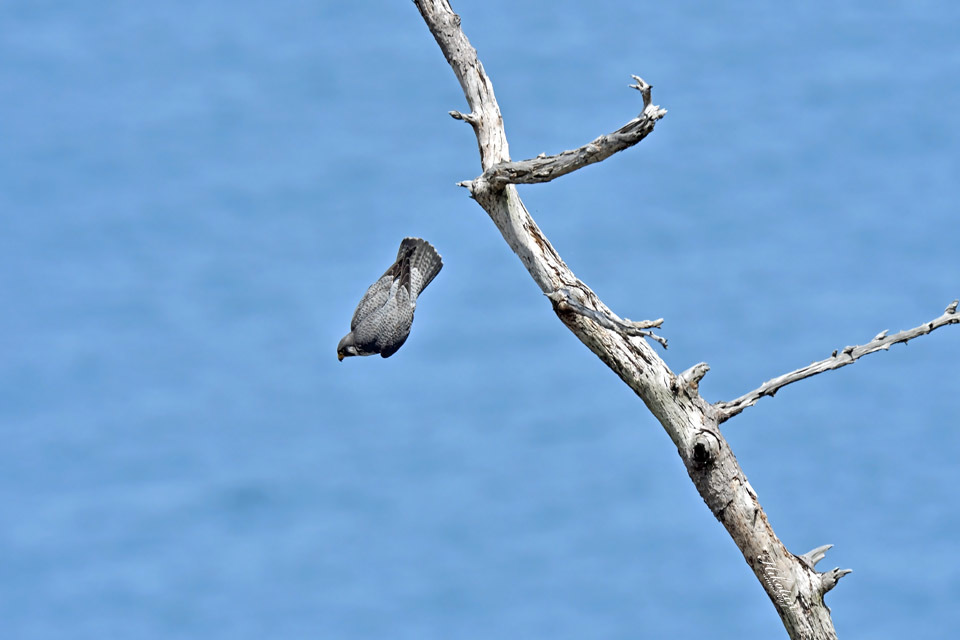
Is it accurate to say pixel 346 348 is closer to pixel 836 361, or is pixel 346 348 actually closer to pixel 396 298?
pixel 396 298

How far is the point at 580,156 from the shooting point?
24.2 ft

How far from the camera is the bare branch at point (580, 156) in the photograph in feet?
22.9

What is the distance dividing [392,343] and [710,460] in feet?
16.4

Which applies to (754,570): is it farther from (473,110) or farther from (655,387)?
(473,110)

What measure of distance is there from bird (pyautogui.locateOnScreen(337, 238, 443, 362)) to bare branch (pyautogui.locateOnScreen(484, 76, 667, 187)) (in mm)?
3976

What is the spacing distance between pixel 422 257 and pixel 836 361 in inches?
213

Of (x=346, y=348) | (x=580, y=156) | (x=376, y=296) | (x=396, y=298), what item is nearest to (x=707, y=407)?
(x=580, y=156)

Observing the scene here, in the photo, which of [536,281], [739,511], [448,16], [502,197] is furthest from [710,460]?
[448,16]

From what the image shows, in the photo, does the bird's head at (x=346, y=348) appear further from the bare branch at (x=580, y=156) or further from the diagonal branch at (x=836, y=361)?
the diagonal branch at (x=836, y=361)

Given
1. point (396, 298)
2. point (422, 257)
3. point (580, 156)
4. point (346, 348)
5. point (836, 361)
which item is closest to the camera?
point (580, 156)

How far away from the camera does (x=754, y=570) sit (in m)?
8.10

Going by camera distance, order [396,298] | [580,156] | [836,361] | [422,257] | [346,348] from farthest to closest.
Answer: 1. [346,348]
2. [422,257]
3. [396,298]
4. [836,361]
5. [580,156]

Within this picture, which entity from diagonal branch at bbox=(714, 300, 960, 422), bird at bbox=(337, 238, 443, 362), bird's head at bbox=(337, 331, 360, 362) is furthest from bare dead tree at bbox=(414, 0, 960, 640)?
bird's head at bbox=(337, 331, 360, 362)

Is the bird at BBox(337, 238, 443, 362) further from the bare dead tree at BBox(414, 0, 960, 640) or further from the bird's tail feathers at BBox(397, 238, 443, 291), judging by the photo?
the bare dead tree at BBox(414, 0, 960, 640)
